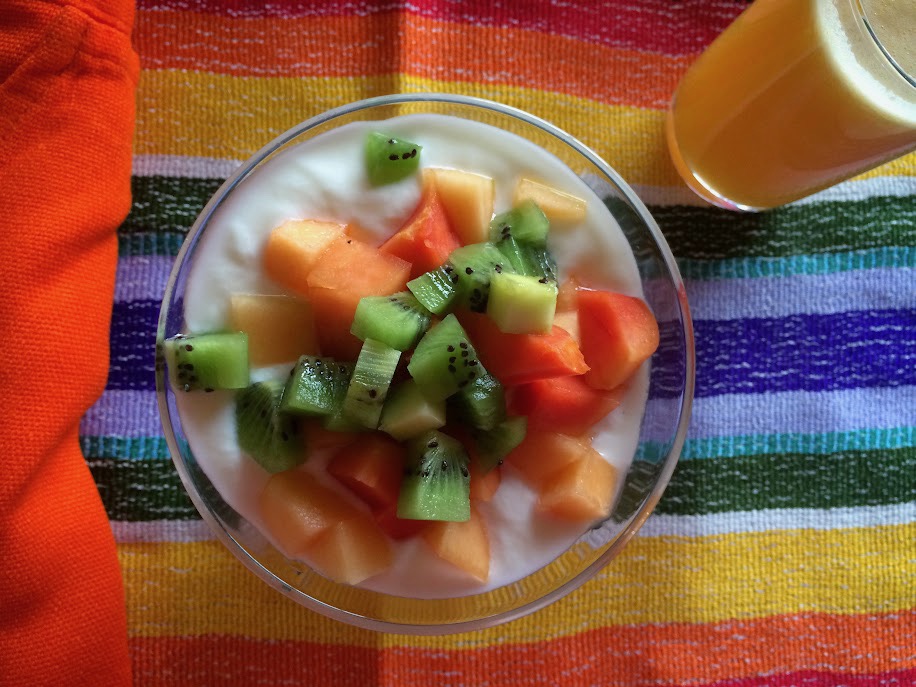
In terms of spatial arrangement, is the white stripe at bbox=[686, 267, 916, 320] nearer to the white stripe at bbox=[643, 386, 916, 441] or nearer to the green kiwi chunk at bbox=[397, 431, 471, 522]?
the white stripe at bbox=[643, 386, 916, 441]

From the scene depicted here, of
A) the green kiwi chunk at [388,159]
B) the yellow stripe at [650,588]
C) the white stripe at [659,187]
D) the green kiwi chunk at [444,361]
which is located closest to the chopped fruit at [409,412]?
the green kiwi chunk at [444,361]

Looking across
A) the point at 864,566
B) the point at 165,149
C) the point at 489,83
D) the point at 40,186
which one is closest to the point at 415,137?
the point at 489,83

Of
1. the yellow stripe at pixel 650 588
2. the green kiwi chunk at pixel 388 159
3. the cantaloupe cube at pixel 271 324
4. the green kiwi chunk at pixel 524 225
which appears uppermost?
the green kiwi chunk at pixel 388 159

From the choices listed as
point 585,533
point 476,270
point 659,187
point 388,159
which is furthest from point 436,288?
point 659,187

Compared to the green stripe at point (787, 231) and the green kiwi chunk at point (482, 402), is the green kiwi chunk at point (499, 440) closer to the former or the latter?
the green kiwi chunk at point (482, 402)

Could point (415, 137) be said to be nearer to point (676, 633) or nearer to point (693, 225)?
point (693, 225)

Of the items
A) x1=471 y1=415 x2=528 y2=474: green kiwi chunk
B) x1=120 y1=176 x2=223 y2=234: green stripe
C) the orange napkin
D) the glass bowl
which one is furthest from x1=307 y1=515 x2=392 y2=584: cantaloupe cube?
x1=120 y1=176 x2=223 y2=234: green stripe

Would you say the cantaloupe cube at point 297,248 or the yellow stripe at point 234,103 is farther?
the yellow stripe at point 234,103

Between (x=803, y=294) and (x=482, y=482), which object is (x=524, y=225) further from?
(x=803, y=294)
